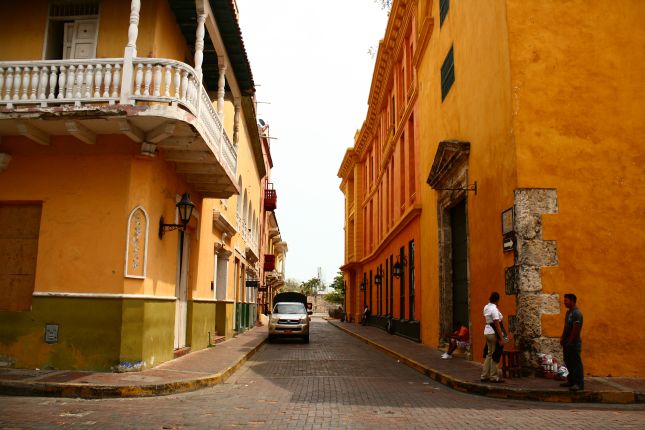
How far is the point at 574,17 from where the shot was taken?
11.4m

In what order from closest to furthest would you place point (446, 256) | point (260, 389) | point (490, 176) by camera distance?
point (260, 389) → point (490, 176) → point (446, 256)

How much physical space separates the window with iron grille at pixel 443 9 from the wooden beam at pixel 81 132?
1129 centimetres

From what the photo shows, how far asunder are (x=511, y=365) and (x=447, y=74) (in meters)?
9.53

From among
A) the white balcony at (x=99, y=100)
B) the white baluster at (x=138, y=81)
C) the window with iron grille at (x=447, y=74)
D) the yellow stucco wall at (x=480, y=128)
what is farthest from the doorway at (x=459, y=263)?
the white baluster at (x=138, y=81)

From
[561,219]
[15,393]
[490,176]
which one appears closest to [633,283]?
[561,219]

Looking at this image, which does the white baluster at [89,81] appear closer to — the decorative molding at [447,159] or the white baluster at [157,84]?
the white baluster at [157,84]

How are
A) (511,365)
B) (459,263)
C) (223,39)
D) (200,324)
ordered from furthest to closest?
(459,263) < (200,324) < (223,39) < (511,365)

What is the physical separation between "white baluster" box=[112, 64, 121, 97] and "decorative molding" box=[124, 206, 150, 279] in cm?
224

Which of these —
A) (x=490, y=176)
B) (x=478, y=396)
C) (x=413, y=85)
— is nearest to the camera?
(x=478, y=396)

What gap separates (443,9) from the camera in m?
17.5

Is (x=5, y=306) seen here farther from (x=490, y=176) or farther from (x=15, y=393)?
(x=490, y=176)

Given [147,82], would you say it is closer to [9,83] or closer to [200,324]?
[9,83]

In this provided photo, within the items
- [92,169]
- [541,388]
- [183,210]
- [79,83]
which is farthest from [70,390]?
[541,388]

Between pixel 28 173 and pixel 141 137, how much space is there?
249cm
